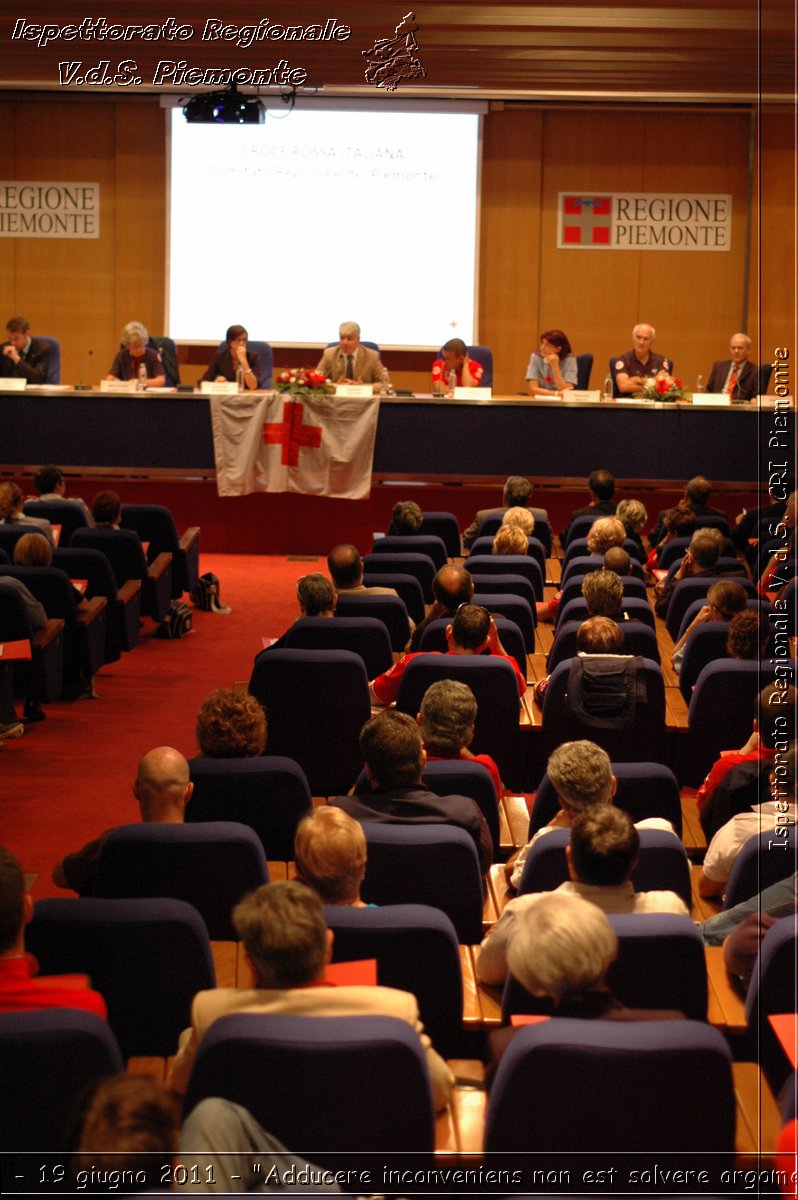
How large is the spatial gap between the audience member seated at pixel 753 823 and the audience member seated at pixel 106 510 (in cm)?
440

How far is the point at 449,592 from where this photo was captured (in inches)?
210

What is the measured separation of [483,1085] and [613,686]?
2.31 metres

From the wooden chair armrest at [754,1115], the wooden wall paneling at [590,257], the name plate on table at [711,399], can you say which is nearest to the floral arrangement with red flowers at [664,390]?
the name plate on table at [711,399]

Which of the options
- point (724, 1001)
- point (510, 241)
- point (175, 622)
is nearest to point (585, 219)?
point (510, 241)

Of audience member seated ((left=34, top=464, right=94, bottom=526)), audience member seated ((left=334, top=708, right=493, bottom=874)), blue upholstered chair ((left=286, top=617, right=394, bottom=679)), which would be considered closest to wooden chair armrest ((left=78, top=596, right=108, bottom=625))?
audience member seated ((left=34, top=464, right=94, bottom=526))

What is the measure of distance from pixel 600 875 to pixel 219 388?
757 centimetres

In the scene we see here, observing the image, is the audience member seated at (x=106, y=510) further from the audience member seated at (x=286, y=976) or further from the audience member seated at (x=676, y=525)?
the audience member seated at (x=286, y=976)

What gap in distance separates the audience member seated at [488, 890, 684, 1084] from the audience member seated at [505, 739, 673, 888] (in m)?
0.98

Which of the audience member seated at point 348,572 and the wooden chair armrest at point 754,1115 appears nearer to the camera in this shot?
the wooden chair armrest at point 754,1115

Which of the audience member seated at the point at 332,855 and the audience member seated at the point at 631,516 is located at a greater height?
the audience member seated at the point at 631,516

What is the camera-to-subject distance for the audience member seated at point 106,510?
7250 millimetres

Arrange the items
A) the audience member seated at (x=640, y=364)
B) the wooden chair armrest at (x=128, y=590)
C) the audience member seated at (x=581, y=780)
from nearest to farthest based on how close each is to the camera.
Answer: the audience member seated at (x=581, y=780) < the wooden chair armrest at (x=128, y=590) < the audience member seated at (x=640, y=364)

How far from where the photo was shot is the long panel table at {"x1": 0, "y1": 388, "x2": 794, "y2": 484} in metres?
9.80

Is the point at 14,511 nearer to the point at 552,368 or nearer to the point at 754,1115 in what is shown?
the point at 552,368
